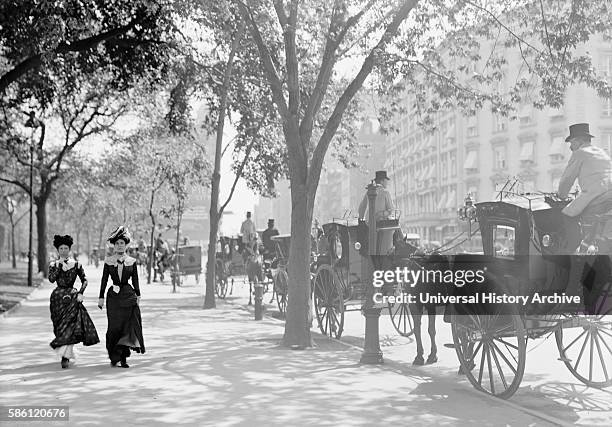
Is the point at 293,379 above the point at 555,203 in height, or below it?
below

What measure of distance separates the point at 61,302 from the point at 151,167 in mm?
26295

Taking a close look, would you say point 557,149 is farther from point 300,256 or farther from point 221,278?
point 300,256

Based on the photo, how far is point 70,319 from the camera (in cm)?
1028

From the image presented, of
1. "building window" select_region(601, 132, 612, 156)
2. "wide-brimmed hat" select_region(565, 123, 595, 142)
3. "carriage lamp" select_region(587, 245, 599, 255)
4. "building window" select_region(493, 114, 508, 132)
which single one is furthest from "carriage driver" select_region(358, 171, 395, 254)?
"building window" select_region(493, 114, 508, 132)

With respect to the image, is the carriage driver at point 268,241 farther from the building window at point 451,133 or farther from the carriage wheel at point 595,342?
the building window at point 451,133

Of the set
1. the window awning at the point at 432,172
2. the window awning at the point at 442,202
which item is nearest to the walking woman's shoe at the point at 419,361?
the window awning at the point at 442,202

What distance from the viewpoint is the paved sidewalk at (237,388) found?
6902 millimetres

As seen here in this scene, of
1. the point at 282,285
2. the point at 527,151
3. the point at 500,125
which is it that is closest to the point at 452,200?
the point at 500,125

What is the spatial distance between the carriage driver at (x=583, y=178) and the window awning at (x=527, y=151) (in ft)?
174

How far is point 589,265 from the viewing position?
7480mm

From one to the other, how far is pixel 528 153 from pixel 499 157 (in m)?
5.22

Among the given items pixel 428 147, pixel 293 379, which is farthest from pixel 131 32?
pixel 428 147

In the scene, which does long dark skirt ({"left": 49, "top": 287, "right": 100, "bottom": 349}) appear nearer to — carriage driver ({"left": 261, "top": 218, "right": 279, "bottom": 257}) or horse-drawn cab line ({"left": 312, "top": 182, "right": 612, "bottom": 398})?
horse-drawn cab line ({"left": 312, "top": 182, "right": 612, "bottom": 398})

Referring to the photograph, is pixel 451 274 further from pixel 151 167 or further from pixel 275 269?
pixel 151 167
